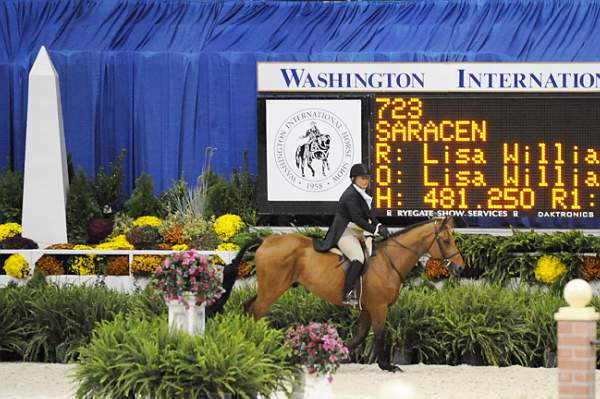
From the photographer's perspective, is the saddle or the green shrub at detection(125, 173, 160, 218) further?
the green shrub at detection(125, 173, 160, 218)

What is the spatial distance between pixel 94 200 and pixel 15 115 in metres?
3.39

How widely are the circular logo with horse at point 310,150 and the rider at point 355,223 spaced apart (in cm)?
478

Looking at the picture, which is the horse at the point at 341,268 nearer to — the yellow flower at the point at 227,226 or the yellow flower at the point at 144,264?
the yellow flower at the point at 144,264

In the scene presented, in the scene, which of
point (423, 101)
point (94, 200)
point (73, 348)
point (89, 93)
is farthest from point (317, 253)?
point (89, 93)

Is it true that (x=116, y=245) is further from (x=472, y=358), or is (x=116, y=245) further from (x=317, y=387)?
(x=317, y=387)

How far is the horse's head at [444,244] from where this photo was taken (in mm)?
17359

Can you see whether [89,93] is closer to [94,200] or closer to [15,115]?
[15,115]

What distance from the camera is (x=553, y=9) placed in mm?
25688

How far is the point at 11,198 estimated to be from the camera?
78.5 ft

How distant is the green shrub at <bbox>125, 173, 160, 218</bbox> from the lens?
24.0 meters

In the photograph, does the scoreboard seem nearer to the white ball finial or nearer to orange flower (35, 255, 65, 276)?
orange flower (35, 255, 65, 276)

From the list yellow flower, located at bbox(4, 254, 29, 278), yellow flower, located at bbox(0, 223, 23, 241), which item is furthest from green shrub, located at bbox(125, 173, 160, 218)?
yellow flower, located at bbox(4, 254, 29, 278)

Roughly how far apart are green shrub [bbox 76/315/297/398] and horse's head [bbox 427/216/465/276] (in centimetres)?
440

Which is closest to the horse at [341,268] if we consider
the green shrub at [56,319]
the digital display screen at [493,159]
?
the green shrub at [56,319]
